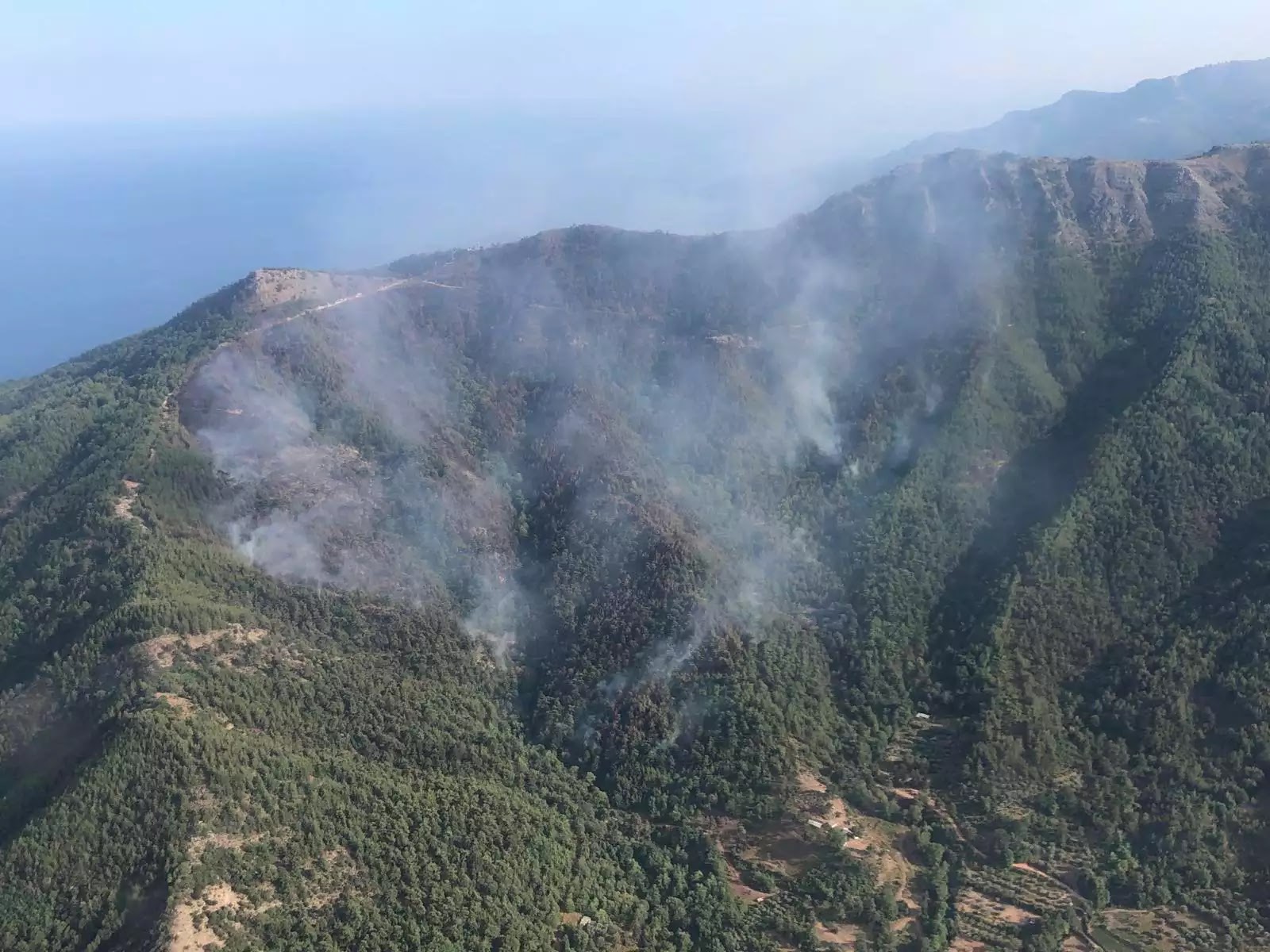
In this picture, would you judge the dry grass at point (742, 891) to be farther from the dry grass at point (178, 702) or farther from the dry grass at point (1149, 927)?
the dry grass at point (178, 702)

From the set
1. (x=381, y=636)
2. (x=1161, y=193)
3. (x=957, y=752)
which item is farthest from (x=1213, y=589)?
(x=381, y=636)

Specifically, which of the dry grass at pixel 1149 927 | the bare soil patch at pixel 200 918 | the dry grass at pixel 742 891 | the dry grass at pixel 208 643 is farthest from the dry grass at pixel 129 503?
the dry grass at pixel 1149 927

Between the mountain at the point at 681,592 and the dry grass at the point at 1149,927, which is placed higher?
the mountain at the point at 681,592

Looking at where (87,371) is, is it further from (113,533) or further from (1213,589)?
(1213,589)

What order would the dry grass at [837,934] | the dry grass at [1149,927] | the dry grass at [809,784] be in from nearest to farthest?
the dry grass at [1149,927] < the dry grass at [837,934] < the dry grass at [809,784]

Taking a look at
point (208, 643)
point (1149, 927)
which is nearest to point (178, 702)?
point (208, 643)

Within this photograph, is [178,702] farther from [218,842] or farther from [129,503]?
[129,503]

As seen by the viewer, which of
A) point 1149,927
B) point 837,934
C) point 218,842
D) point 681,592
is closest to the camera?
point 218,842

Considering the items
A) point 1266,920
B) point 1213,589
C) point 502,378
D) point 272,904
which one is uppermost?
point 502,378

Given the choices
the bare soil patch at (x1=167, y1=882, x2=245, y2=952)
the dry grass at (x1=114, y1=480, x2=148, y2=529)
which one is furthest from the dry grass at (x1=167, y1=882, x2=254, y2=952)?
the dry grass at (x1=114, y1=480, x2=148, y2=529)
